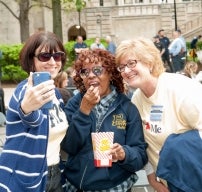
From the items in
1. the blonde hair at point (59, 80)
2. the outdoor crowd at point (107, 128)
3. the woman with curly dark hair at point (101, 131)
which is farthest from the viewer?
the blonde hair at point (59, 80)

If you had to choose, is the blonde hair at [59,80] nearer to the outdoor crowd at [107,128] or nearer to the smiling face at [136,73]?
the outdoor crowd at [107,128]

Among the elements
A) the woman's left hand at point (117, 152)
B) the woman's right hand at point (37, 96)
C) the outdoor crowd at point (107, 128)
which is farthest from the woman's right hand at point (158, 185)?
the woman's right hand at point (37, 96)

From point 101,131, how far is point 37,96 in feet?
A: 2.34

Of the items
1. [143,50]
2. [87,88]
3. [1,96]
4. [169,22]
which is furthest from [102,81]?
[169,22]

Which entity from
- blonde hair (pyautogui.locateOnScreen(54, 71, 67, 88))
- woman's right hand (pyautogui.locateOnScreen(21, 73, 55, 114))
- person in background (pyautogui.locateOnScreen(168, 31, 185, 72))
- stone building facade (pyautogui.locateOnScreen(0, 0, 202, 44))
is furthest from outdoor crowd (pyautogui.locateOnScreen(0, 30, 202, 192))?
stone building facade (pyautogui.locateOnScreen(0, 0, 202, 44))

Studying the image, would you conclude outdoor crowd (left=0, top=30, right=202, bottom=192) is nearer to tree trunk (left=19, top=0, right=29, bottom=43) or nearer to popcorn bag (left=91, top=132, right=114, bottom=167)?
popcorn bag (left=91, top=132, right=114, bottom=167)

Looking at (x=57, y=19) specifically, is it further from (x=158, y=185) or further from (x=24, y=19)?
(x=158, y=185)

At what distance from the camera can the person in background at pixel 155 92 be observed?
2.93 metres

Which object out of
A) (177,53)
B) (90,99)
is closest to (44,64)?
(90,99)

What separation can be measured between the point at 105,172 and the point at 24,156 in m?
0.62

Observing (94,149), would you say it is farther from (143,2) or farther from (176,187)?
(143,2)

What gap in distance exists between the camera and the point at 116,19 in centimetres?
3625

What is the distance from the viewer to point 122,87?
10.9 ft

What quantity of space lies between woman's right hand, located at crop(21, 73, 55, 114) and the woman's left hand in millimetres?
636
